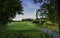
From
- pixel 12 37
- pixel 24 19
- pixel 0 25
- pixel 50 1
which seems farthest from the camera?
pixel 0 25

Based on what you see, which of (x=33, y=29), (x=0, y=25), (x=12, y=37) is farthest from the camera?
(x=0, y=25)

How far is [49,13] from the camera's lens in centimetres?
334

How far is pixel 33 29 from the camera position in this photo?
5855 millimetres

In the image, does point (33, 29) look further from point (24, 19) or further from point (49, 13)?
point (49, 13)

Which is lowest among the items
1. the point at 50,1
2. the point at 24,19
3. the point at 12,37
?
the point at 12,37

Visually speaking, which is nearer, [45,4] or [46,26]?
[45,4]

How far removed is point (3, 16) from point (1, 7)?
0.66m

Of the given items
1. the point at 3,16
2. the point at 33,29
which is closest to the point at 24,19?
the point at 33,29

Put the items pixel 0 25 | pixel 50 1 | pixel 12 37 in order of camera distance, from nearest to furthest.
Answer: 1. pixel 50 1
2. pixel 12 37
3. pixel 0 25

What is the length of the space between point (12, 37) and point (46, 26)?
2191mm

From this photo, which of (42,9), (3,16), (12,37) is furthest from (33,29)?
(42,9)

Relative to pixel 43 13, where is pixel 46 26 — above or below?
below

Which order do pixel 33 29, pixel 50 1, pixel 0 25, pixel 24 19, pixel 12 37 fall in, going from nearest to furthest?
pixel 50 1
pixel 12 37
pixel 24 19
pixel 33 29
pixel 0 25

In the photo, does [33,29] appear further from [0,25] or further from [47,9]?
[47,9]
